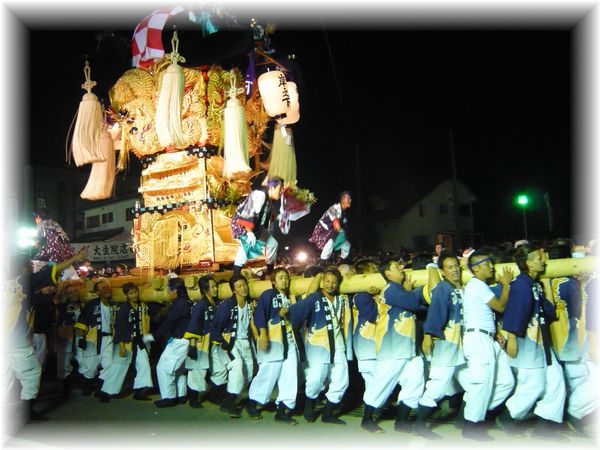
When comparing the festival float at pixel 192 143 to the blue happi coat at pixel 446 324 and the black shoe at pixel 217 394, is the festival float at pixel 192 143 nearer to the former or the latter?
the black shoe at pixel 217 394

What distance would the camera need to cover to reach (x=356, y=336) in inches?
229

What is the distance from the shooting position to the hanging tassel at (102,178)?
9727 mm

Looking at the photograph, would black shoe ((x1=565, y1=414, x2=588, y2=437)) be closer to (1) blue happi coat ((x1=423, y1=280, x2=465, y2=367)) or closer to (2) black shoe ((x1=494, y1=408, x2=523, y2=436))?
(2) black shoe ((x1=494, y1=408, x2=523, y2=436))

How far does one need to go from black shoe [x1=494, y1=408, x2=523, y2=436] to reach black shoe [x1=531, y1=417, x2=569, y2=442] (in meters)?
0.14

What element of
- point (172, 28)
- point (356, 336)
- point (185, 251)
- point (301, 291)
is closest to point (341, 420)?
point (356, 336)

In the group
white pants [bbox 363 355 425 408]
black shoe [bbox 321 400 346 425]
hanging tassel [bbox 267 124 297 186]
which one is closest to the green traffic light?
hanging tassel [bbox 267 124 297 186]

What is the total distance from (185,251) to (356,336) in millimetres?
4868

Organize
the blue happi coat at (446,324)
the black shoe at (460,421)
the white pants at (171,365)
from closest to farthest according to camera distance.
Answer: the blue happi coat at (446,324)
the black shoe at (460,421)
the white pants at (171,365)

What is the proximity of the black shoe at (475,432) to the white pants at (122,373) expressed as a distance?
4396 millimetres

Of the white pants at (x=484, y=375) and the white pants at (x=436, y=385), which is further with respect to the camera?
the white pants at (x=436, y=385)

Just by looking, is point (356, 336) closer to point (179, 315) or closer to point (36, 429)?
point (179, 315)

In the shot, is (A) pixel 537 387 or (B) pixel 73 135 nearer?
(A) pixel 537 387

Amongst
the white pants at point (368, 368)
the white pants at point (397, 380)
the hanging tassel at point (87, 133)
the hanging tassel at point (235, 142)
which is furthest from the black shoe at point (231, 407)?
the hanging tassel at point (87, 133)

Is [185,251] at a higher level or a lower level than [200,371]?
higher
